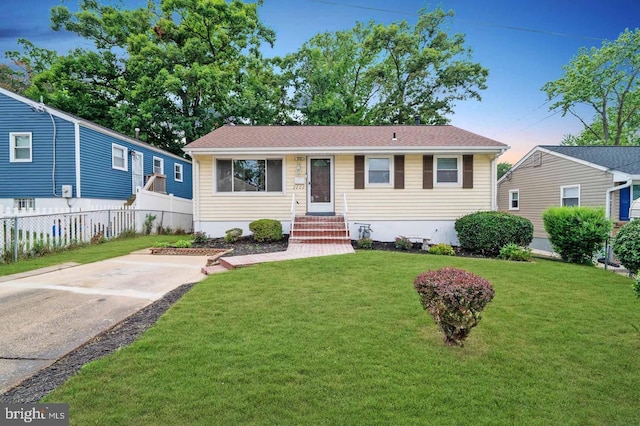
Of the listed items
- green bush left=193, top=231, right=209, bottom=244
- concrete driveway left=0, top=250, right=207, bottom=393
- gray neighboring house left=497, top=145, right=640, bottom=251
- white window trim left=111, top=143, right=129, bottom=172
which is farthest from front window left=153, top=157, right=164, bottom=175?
gray neighboring house left=497, top=145, right=640, bottom=251

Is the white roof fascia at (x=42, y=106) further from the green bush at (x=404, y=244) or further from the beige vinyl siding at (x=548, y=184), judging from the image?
the beige vinyl siding at (x=548, y=184)

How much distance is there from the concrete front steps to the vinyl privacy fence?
614 centimetres

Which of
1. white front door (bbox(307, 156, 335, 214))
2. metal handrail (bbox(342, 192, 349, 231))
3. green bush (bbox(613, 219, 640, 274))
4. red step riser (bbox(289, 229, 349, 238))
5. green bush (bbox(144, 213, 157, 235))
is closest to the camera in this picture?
green bush (bbox(613, 219, 640, 274))

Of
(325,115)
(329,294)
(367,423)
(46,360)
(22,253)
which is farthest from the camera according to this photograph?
(325,115)

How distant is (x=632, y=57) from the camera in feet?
73.2

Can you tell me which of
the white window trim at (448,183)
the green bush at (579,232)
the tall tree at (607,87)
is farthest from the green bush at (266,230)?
the tall tree at (607,87)

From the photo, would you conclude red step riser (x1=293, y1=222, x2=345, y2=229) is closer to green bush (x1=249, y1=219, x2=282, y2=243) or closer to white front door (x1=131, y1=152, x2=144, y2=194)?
green bush (x1=249, y1=219, x2=282, y2=243)

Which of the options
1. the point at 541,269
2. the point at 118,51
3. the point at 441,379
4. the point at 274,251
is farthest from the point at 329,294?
the point at 118,51

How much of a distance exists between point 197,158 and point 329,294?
8022mm

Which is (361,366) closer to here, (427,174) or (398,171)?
(398,171)

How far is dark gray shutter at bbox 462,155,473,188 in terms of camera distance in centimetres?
1080

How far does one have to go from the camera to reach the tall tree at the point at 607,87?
74.0ft

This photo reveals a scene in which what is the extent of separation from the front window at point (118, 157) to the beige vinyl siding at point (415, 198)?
9.85 m

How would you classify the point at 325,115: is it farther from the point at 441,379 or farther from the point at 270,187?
the point at 441,379
